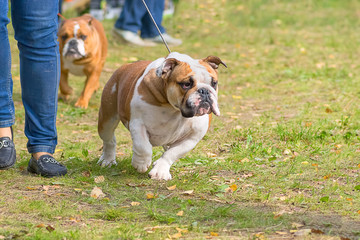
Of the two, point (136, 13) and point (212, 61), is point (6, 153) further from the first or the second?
point (136, 13)

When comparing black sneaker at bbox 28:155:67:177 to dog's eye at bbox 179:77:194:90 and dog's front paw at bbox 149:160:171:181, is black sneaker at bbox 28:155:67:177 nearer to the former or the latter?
dog's front paw at bbox 149:160:171:181

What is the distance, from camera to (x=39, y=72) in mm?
4059

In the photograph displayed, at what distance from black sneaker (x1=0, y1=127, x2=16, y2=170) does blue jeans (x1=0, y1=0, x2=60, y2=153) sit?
114mm

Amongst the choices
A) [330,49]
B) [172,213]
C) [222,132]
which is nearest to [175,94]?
[172,213]

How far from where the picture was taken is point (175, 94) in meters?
3.90

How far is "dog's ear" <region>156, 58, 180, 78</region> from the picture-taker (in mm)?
3922

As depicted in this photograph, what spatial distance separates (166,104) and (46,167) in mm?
951

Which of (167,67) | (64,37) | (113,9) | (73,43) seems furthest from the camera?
(113,9)

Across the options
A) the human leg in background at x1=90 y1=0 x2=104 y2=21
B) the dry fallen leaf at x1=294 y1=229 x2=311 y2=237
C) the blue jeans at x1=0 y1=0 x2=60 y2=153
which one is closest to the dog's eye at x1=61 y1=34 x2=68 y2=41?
the blue jeans at x1=0 y1=0 x2=60 y2=153

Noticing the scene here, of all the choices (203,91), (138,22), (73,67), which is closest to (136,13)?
(138,22)

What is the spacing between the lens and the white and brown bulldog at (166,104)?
3842 millimetres

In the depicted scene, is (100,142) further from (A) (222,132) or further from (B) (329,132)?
(B) (329,132)

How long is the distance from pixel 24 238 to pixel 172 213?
2.92 ft

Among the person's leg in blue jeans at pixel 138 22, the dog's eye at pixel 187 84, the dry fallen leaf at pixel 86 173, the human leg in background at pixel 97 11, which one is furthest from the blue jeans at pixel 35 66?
the human leg in background at pixel 97 11
